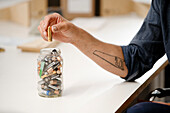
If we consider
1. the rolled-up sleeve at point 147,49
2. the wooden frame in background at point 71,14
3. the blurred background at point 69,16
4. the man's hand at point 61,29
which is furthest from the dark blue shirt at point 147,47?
the wooden frame in background at point 71,14

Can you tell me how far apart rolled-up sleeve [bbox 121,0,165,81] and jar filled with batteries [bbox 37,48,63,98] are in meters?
0.32

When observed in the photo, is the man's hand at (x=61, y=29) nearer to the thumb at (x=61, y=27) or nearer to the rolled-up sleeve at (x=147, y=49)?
the thumb at (x=61, y=27)

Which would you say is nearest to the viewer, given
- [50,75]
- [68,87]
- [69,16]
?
[50,75]

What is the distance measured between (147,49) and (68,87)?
1.21ft

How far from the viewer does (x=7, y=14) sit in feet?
10.8

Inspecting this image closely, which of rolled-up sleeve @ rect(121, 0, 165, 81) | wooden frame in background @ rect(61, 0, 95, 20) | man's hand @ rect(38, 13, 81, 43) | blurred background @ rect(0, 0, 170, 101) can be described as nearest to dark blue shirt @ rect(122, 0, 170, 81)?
rolled-up sleeve @ rect(121, 0, 165, 81)

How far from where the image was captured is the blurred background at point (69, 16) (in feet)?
7.93

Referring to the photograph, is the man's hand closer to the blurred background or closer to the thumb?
the thumb

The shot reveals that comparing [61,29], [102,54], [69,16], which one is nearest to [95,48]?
[102,54]

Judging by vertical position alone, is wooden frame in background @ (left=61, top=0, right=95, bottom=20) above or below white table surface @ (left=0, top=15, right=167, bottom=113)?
above

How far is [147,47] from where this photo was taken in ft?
4.85

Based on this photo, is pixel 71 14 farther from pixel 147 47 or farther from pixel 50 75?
pixel 50 75

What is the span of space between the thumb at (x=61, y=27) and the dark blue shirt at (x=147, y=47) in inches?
11.4

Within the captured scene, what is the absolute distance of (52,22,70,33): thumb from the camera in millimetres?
1301
